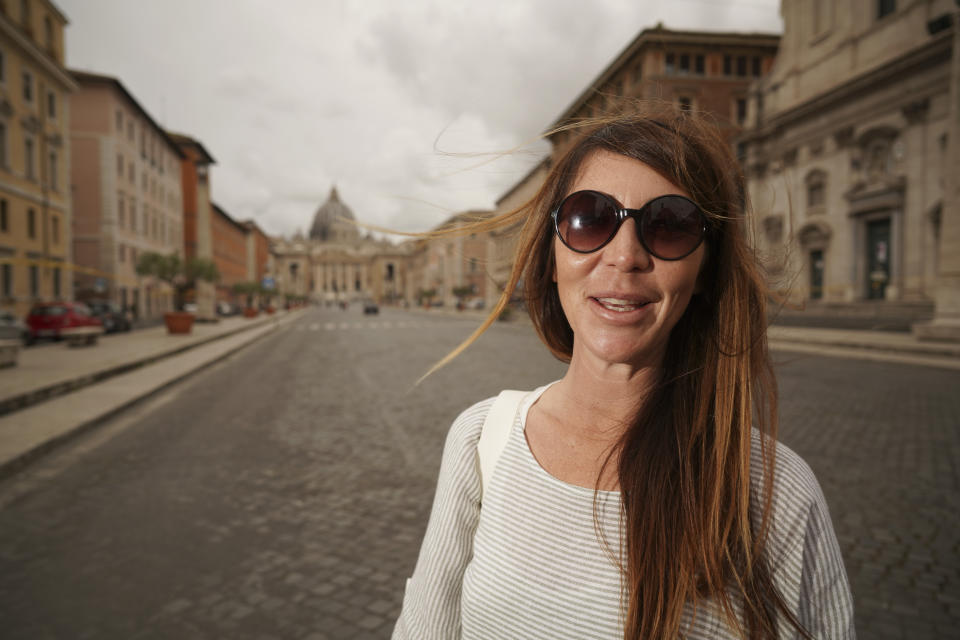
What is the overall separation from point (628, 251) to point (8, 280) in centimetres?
3290

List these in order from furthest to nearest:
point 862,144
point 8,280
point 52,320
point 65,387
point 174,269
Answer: point 174,269 < point 862,144 < point 8,280 < point 52,320 < point 65,387

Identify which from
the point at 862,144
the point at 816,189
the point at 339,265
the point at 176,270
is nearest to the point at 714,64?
the point at 816,189

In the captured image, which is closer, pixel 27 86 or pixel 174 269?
pixel 27 86

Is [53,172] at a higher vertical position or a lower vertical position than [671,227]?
higher

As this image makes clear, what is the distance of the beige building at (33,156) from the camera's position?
1045 inches

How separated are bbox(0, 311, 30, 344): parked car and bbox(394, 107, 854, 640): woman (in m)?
21.7

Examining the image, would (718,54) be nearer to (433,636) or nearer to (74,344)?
(74,344)

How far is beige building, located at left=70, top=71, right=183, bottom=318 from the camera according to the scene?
124 feet

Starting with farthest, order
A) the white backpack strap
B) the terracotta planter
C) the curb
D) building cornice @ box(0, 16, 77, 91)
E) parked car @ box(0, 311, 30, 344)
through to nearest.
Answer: building cornice @ box(0, 16, 77, 91)
the terracotta planter
parked car @ box(0, 311, 30, 344)
the curb
the white backpack strap

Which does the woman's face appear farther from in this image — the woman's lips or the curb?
the curb

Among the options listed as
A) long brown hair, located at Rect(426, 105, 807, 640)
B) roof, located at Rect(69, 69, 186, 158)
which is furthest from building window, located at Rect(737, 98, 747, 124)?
long brown hair, located at Rect(426, 105, 807, 640)

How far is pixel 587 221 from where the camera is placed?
1285mm

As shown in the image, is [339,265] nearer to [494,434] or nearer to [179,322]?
[179,322]

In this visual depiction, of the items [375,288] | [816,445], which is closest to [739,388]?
[816,445]
